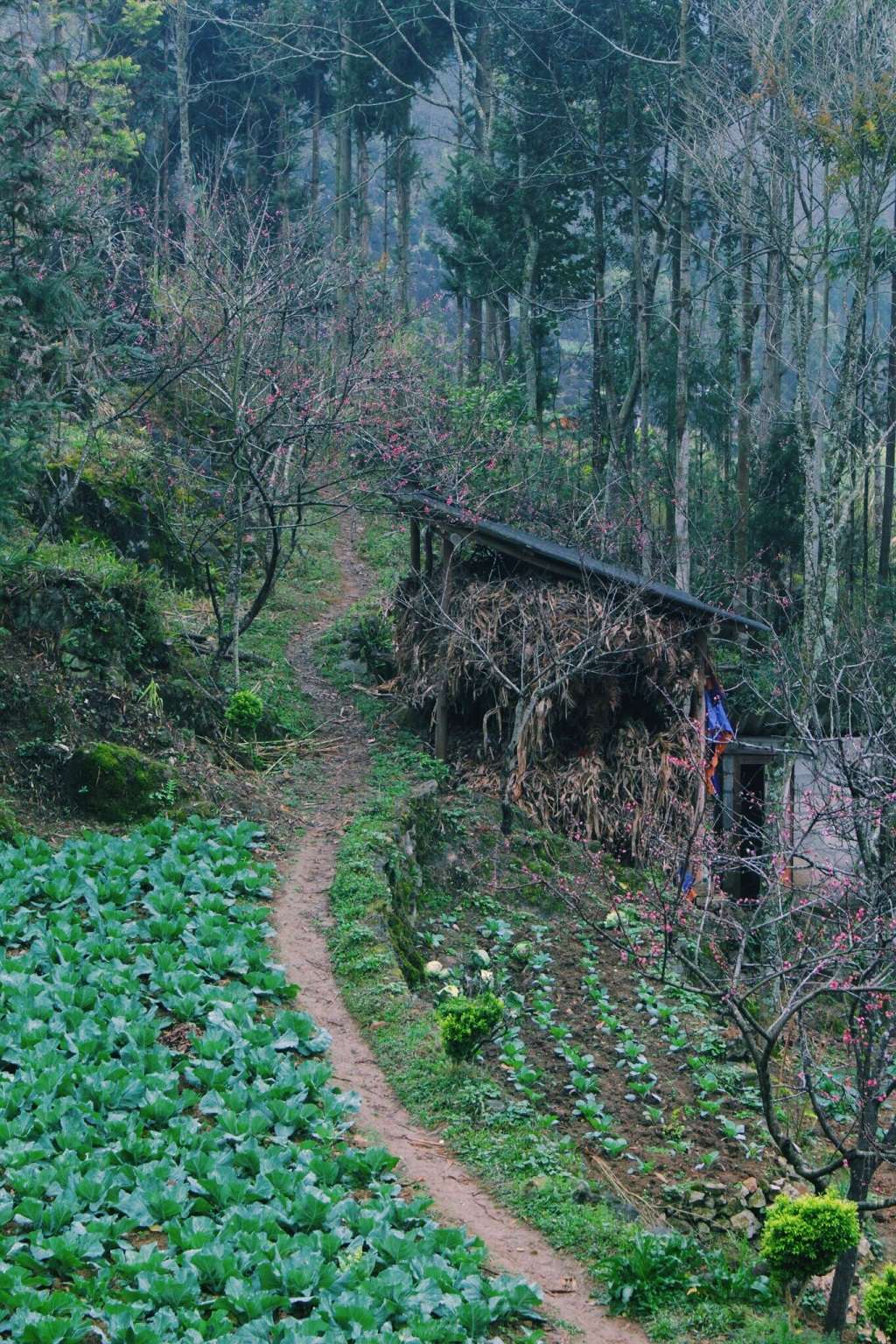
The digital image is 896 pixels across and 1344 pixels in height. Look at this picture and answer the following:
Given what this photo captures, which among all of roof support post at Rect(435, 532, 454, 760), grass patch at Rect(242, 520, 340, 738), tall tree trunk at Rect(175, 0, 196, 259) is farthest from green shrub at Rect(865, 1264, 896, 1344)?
tall tree trunk at Rect(175, 0, 196, 259)

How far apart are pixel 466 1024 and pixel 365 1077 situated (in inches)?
30.3

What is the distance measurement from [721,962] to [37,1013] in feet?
13.8

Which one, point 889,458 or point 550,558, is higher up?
point 889,458

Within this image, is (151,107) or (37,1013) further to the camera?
(151,107)

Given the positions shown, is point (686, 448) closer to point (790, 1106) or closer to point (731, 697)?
point (731, 697)

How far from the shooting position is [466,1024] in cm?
767

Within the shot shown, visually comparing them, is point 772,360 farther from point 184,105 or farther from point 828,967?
point 828,967

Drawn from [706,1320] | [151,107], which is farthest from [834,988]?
[151,107]

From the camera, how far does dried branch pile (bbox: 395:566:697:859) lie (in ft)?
41.9

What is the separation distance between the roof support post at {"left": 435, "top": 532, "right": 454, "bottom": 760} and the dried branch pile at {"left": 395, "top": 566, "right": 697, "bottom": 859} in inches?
2.5

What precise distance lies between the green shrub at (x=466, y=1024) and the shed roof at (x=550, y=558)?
19.9 ft

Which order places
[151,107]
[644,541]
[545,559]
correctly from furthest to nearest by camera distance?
[151,107]
[644,541]
[545,559]

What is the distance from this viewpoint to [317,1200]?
5926 millimetres

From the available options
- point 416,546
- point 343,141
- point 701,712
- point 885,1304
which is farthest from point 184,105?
point 885,1304
